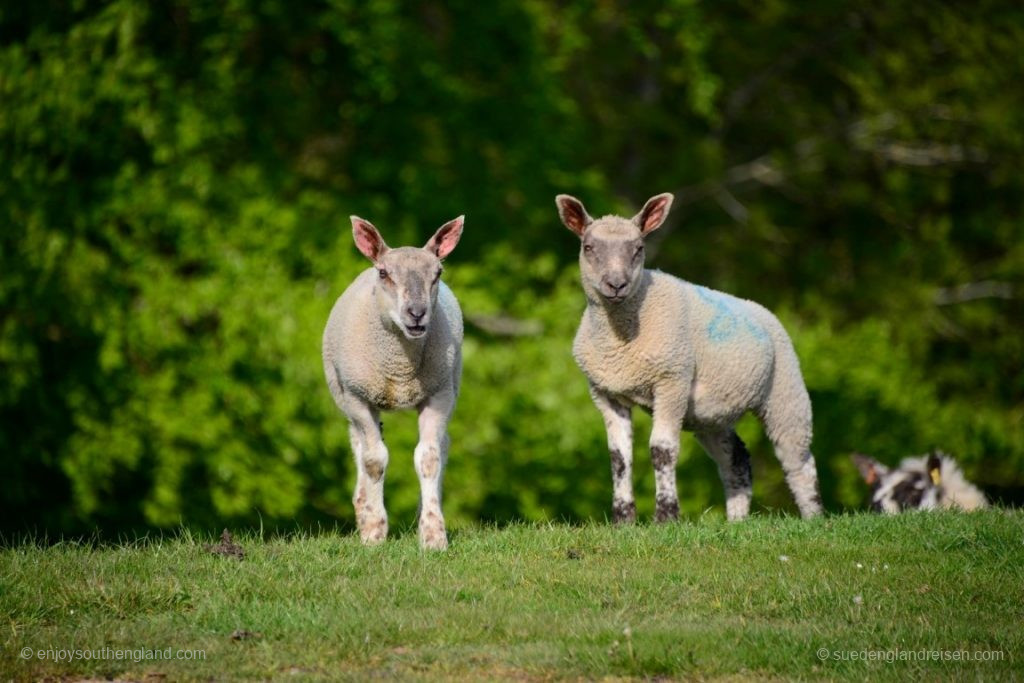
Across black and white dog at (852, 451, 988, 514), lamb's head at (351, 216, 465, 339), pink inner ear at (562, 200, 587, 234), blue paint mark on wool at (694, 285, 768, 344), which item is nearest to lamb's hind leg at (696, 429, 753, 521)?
blue paint mark on wool at (694, 285, 768, 344)

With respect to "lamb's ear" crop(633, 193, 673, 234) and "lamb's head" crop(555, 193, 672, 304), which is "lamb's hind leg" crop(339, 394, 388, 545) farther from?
"lamb's ear" crop(633, 193, 673, 234)

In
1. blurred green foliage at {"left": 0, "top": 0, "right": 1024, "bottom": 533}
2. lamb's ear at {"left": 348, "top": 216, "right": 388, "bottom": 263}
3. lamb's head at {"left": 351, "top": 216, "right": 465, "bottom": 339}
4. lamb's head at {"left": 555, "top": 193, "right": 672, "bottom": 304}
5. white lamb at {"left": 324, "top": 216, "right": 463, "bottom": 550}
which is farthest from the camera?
blurred green foliage at {"left": 0, "top": 0, "right": 1024, "bottom": 533}

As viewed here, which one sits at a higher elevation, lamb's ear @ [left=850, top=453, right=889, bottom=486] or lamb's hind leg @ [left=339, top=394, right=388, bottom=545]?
lamb's hind leg @ [left=339, top=394, right=388, bottom=545]

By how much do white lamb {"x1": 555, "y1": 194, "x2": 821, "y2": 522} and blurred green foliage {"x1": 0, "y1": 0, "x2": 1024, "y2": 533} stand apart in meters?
7.72

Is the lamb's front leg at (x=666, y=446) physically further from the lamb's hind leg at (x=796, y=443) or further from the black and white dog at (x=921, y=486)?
the black and white dog at (x=921, y=486)

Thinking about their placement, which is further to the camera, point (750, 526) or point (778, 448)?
point (778, 448)

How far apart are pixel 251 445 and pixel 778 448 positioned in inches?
347

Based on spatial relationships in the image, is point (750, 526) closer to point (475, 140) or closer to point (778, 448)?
point (778, 448)

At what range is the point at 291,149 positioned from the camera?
22.9 meters

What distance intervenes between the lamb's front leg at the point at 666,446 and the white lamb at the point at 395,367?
4.76 feet

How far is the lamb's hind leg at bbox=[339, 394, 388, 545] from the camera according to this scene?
32.4 feet

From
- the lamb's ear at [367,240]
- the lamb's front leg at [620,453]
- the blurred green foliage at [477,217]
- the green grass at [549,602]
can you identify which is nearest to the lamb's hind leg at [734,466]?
the lamb's front leg at [620,453]

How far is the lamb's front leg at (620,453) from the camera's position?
10.5 meters

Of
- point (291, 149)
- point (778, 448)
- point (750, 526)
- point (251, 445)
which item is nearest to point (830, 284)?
point (291, 149)
